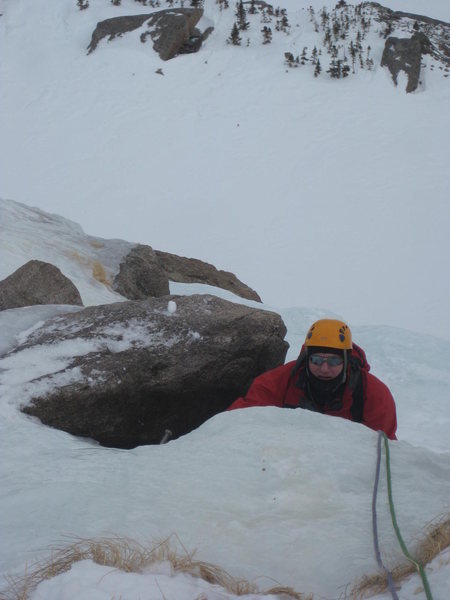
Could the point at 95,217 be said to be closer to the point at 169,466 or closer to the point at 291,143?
the point at 291,143

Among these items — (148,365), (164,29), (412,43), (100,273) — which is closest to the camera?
(148,365)

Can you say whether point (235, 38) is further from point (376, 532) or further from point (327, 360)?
point (376, 532)

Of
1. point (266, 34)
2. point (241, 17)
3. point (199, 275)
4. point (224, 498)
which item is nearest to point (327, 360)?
point (224, 498)

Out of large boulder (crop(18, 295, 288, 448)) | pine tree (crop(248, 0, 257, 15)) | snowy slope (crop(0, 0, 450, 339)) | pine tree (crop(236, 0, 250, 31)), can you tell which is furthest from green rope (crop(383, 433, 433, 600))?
pine tree (crop(248, 0, 257, 15))

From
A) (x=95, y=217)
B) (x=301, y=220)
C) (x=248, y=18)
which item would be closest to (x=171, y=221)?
(x=95, y=217)

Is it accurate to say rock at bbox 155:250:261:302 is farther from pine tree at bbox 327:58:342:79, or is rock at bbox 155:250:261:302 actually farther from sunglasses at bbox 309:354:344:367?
pine tree at bbox 327:58:342:79

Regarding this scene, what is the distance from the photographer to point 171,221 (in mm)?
13086

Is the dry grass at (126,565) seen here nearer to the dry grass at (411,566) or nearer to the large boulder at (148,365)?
the dry grass at (411,566)

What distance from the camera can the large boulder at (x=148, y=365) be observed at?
348cm

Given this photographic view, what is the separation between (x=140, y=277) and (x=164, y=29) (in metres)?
13.7

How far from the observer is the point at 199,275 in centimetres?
895

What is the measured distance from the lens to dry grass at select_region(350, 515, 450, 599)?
179cm

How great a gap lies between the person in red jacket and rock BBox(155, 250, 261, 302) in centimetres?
532

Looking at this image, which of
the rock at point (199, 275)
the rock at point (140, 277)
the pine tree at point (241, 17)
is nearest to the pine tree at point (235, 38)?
the pine tree at point (241, 17)
